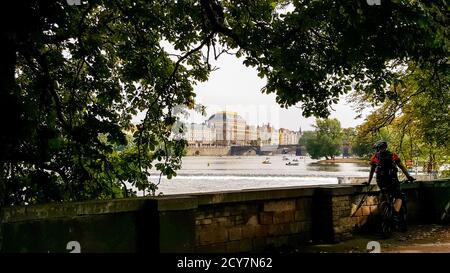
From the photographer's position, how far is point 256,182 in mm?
56625

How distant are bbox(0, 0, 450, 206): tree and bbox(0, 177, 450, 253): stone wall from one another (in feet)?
2.95

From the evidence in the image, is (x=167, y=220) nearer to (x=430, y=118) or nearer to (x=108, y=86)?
(x=108, y=86)

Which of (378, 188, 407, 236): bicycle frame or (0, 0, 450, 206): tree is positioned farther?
(378, 188, 407, 236): bicycle frame

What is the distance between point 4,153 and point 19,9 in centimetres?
165

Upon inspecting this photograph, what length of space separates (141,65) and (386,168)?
5.14 m

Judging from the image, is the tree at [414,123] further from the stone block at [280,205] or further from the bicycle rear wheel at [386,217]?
the stone block at [280,205]

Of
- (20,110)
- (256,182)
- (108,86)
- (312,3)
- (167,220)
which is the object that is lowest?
(256,182)

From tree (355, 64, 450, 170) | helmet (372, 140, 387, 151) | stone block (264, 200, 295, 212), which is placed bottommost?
stone block (264, 200, 295, 212)

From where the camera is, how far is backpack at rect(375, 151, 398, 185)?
805 centimetres

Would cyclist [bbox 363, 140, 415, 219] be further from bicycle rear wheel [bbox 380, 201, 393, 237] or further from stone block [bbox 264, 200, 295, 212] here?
stone block [bbox 264, 200, 295, 212]

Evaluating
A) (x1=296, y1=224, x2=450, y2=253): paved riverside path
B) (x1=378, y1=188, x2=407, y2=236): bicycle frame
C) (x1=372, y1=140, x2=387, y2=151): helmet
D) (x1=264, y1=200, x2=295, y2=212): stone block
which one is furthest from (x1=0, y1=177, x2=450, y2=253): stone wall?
(x1=372, y1=140, x2=387, y2=151): helmet

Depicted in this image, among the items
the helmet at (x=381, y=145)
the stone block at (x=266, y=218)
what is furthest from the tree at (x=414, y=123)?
the stone block at (x=266, y=218)
